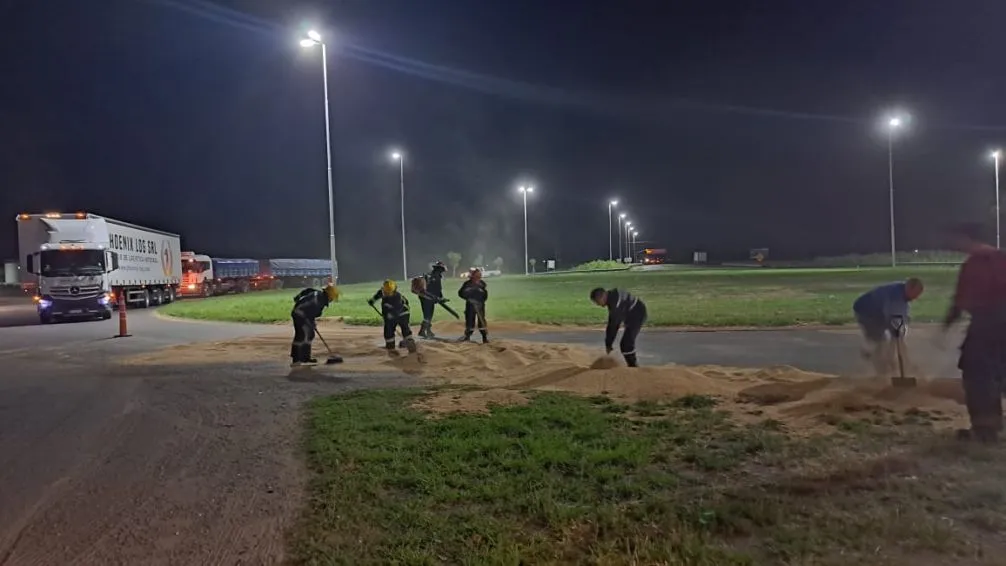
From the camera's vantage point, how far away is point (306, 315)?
37.9ft

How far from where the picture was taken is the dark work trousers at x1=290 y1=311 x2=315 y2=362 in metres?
11.6

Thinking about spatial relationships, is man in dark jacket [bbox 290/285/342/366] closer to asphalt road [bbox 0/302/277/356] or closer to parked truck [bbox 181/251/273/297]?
asphalt road [bbox 0/302/277/356]

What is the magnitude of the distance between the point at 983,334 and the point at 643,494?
3.50 m

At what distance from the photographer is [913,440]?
577cm

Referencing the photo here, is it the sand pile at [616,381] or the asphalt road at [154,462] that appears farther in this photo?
the sand pile at [616,381]

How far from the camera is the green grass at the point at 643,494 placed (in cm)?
371

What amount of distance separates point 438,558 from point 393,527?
0.55m

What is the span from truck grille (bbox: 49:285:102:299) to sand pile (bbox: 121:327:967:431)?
1238 centimetres

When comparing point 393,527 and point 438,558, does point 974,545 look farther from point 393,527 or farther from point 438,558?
point 393,527

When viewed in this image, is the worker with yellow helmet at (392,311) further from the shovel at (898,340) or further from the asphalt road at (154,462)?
the shovel at (898,340)

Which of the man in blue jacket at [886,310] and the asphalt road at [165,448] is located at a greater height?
the man in blue jacket at [886,310]

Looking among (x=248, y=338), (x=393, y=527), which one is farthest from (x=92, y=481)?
(x=248, y=338)

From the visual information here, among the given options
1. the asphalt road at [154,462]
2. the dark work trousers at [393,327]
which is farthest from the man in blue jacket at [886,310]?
the dark work trousers at [393,327]

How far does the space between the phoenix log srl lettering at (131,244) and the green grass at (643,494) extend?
2525 centimetres
